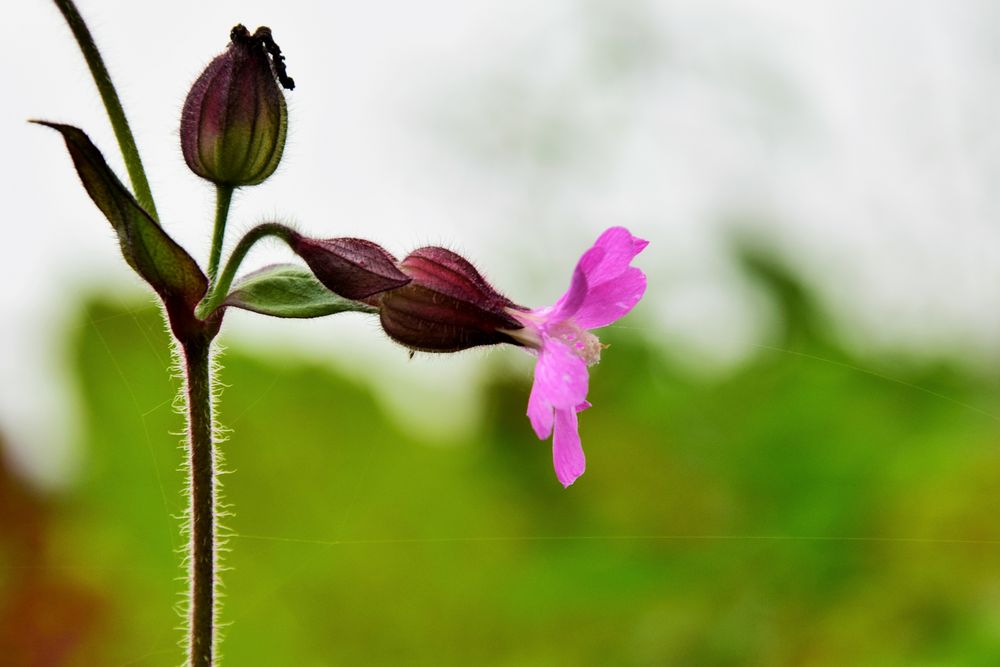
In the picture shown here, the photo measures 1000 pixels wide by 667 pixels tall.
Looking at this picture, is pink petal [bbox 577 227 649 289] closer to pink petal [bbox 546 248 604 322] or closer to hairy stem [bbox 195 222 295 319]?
pink petal [bbox 546 248 604 322]

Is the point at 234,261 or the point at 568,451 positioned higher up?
the point at 234,261

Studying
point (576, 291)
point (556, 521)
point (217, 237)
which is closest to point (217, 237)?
point (217, 237)

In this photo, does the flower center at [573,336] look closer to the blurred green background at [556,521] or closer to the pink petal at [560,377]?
the pink petal at [560,377]

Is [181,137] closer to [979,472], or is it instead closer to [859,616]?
[859,616]

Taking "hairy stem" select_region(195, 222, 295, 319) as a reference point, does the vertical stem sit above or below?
below

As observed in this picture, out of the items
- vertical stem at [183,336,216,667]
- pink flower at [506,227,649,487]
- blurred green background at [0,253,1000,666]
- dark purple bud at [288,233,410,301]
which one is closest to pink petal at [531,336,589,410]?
pink flower at [506,227,649,487]

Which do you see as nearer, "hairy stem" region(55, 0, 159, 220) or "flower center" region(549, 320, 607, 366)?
"hairy stem" region(55, 0, 159, 220)

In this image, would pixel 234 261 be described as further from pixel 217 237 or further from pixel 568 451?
pixel 568 451
